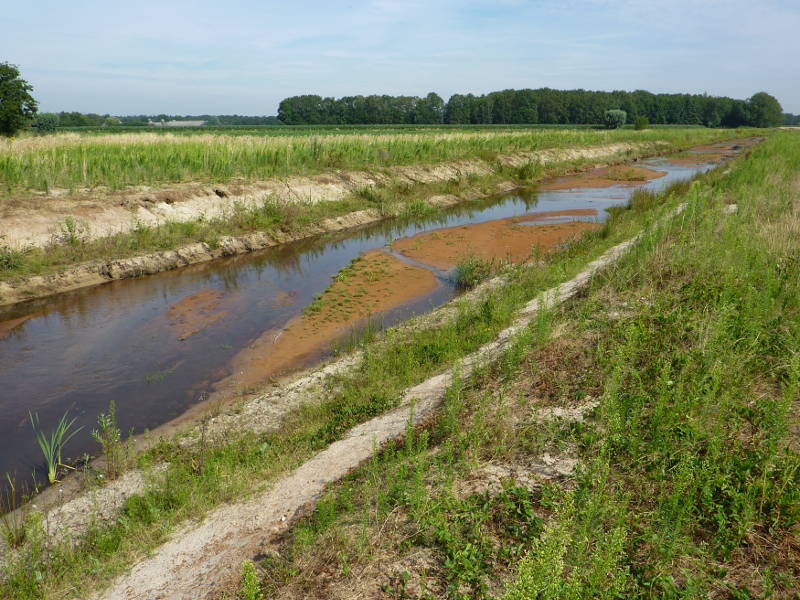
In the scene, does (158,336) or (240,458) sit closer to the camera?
(240,458)

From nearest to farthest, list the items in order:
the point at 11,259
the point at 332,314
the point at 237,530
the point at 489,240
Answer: the point at 237,530
the point at 332,314
the point at 11,259
the point at 489,240

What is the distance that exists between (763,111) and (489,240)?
133125 mm

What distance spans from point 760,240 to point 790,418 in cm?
441

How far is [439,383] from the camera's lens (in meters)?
6.32

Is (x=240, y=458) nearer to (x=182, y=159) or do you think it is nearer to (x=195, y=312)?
(x=195, y=312)

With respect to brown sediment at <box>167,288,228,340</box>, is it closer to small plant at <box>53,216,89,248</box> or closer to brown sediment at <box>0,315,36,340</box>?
brown sediment at <box>0,315,36,340</box>

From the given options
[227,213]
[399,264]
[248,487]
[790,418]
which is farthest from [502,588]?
[227,213]

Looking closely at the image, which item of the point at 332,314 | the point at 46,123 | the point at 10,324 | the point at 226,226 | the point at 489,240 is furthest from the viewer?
the point at 46,123

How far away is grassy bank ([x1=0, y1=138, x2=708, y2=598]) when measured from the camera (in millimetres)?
3844

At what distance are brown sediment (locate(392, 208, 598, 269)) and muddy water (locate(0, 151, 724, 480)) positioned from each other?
2.57 feet

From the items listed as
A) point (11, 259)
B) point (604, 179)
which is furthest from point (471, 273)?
point (604, 179)

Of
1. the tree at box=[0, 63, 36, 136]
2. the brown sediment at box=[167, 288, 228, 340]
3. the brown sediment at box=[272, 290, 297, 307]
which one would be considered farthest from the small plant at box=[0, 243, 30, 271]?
the tree at box=[0, 63, 36, 136]

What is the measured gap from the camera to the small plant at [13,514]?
426cm

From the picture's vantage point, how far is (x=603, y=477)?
345 cm
